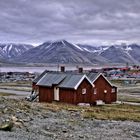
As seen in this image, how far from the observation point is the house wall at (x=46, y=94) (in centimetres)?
5588

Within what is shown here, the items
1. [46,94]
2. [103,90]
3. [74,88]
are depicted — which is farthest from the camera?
[103,90]

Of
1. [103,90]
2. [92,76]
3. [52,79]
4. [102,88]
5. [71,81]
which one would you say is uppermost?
[92,76]

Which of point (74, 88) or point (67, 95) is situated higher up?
point (74, 88)

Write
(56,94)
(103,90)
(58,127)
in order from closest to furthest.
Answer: (58,127) → (56,94) → (103,90)

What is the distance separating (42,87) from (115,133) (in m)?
33.9

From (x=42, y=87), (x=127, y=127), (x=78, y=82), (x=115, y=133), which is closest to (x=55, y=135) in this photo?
(x=115, y=133)

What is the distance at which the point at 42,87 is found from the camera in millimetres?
57562

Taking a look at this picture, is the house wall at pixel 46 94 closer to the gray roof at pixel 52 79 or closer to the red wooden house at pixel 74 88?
the red wooden house at pixel 74 88

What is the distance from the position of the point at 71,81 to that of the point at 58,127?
28724 millimetres

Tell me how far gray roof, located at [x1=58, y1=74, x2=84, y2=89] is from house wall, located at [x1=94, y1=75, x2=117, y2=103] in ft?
16.3

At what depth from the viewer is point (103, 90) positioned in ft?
194

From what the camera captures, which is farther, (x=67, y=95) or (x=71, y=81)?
(x=71, y=81)

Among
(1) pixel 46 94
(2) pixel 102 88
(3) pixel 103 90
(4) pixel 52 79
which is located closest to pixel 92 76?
(2) pixel 102 88

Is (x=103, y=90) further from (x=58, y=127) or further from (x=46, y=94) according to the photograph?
(x=58, y=127)
